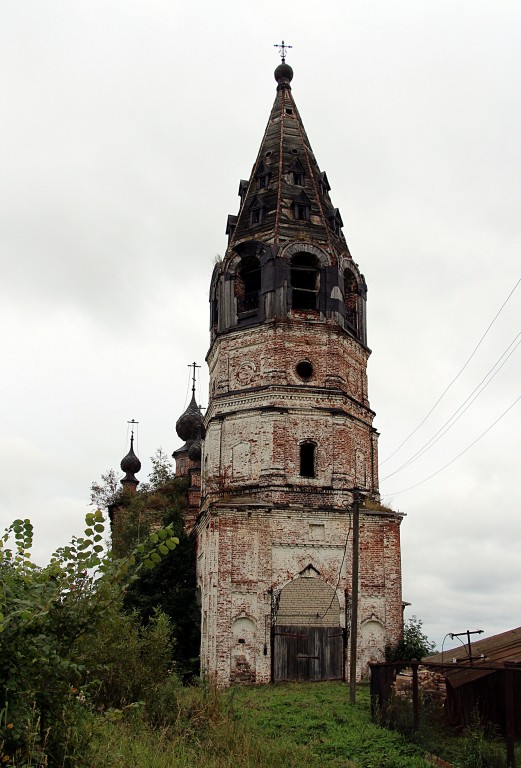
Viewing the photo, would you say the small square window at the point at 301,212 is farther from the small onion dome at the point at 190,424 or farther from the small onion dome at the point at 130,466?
the small onion dome at the point at 130,466

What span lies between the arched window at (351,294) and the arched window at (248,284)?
2.64m

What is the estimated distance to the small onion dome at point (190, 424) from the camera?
37688mm

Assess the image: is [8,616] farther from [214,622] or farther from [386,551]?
[386,551]

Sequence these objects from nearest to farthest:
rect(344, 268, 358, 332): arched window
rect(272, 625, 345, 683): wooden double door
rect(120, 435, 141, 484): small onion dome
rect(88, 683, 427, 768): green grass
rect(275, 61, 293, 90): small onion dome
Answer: rect(88, 683, 427, 768): green grass < rect(272, 625, 345, 683): wooden double door < rect(344, 268, 358, 332): arched window < rect(275, 61, 293, 90): small onion dome < rect(120, 435, 141, 484): small onion dome

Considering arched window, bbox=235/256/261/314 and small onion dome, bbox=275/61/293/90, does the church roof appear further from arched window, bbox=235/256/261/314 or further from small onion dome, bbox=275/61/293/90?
Result: small onion dome, bbox=275/61/293/90

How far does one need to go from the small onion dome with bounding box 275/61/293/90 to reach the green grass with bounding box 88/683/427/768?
2042cm

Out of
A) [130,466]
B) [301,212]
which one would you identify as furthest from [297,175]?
[130,466]

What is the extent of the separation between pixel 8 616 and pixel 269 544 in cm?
1481

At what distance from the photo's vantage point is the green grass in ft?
26.5

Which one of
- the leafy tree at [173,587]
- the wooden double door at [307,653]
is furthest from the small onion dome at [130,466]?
the wooden double door at [307,653]

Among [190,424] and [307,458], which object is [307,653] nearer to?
[307,458]

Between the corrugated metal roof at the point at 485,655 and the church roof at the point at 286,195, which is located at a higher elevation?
the church roof at the point at 286,195

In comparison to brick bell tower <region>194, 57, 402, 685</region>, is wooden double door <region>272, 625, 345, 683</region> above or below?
below

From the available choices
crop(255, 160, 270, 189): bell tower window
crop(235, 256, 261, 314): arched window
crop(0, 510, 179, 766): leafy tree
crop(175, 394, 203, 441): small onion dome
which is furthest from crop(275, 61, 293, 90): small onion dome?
crop(0, 510, 179, 766): leafy tree
